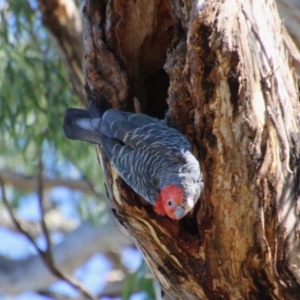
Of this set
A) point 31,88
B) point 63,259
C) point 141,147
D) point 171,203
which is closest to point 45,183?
point 63,259

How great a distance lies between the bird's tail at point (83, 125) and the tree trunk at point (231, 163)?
32 cm

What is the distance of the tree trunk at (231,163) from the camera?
300 centimetres

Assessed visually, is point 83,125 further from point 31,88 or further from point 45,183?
point 45,183

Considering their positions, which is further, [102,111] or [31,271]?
[31,271]

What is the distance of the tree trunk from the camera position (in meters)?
3.00

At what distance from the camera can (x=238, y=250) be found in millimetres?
3148

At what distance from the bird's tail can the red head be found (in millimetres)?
547

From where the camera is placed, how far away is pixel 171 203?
305 centimetres

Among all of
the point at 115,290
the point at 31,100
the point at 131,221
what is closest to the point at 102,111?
the point at 131,221

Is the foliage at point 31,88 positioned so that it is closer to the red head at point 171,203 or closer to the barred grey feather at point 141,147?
the barred grey feather at point 141,147

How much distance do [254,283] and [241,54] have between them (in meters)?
1.12

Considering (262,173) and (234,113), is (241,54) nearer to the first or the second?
(234,113)

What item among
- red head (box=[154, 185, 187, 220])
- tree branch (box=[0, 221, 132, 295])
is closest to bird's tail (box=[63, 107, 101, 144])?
red head (box=[154, 185, 187, 220])

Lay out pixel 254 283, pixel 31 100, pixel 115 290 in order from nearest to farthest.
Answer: pixel 254 283 → pixel 31 100 → pixel 115 290
